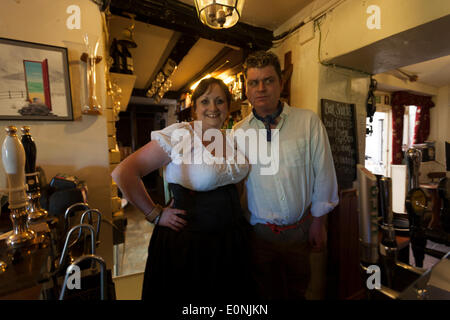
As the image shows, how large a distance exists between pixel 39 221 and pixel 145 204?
1.31ft

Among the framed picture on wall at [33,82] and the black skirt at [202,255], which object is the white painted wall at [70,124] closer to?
the framed picture on wall at [33,82]

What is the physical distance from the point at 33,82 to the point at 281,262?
1747mm

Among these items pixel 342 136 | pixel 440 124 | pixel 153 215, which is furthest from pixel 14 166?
pixel 440 124

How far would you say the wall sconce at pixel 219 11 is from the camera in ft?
3.02

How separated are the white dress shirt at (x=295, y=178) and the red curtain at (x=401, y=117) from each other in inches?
176

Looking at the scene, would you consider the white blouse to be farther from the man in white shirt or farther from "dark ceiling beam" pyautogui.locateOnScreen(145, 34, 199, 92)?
"dark ceiling beam" pyautogui.locateOnScreen(145, 34, 199, 92)

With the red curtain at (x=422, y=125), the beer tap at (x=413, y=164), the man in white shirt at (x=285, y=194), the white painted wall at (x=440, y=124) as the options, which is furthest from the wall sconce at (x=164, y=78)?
the white painted wall at (x=440, y=124)

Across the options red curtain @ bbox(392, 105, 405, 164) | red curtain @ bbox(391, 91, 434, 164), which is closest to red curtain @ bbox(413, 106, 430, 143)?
red curtain @ bbox(391, 91, 434, 164)

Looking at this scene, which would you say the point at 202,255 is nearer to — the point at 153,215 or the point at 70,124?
the point at 153,215

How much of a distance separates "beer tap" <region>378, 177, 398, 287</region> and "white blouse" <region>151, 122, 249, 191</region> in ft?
1.88

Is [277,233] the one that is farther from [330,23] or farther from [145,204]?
[330,23]

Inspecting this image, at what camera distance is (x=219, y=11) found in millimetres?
963
